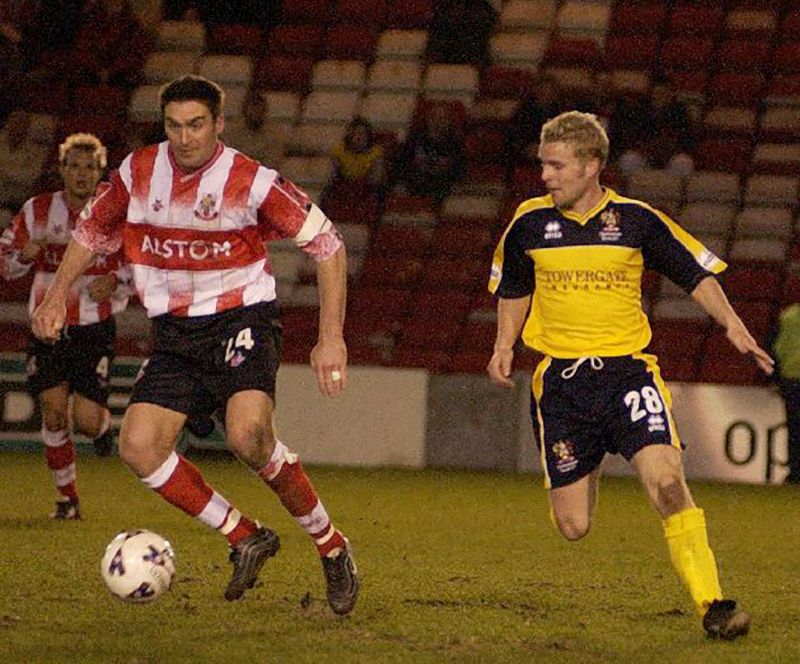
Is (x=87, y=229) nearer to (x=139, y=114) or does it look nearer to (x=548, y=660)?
(x=548, y=660)

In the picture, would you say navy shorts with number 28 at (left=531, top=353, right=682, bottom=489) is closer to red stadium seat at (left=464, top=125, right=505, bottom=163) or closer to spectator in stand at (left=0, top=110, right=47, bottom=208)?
red stadium seat at (left=464, top=125, right=505, bottom=163)

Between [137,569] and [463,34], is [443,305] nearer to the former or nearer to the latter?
[463,34]

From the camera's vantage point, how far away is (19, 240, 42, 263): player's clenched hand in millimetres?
10773

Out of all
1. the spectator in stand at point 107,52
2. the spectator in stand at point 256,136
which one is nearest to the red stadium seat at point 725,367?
the spectator in stand at point 256,136

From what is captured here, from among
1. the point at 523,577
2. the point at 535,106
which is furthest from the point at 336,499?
the point at 535,106

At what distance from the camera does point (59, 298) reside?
6.79m

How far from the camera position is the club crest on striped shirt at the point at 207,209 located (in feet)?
22.6

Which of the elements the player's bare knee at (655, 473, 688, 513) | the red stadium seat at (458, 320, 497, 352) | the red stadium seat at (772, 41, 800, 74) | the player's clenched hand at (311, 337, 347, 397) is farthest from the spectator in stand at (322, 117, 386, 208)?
the player's bare knee at (655, 473, 688, 513)

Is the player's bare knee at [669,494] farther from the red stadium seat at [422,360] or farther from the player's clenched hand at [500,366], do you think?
the red stadium seat at [422,360]

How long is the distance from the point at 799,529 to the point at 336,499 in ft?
10.1

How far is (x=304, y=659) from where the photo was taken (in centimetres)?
600

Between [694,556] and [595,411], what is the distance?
0.72 metres

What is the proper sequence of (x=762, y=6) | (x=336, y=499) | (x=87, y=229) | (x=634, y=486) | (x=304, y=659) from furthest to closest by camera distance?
(x=762, y=6) < (x=634, y=486) < (x=336, y=499) < (x=87, y=229) < (x=304, y=659)

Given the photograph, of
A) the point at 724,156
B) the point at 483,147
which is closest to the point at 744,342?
the point at 724,156
